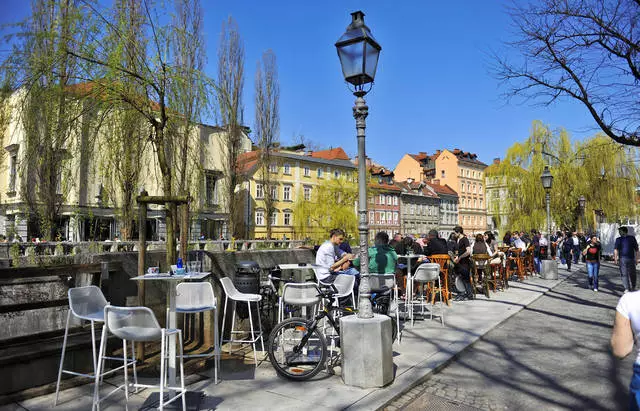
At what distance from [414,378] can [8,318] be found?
4.92m

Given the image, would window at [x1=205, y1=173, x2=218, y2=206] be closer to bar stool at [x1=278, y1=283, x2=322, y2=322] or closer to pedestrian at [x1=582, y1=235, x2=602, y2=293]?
bar stool at [x1=278, y1=283, x2=322, y2=322]

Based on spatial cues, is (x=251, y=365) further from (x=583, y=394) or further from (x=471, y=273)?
(x=471, y=273)

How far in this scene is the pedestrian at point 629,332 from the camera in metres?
2.46

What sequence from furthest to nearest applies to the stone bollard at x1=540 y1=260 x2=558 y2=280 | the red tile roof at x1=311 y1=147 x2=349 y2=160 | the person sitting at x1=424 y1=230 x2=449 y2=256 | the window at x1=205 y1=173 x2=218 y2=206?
the red tile roof at x1=311 y1=147 x2=349 y2=160, the stone bollard at x1=540 y1=260 x2=558 y2=280, the person sitting at x1=424 y1=230 x2=449 y2=256, the window at x1=205 y1=173 x2=218 y2=206

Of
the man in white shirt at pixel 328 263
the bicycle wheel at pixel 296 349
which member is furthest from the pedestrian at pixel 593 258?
the bicycle wheel at pixel 296 349

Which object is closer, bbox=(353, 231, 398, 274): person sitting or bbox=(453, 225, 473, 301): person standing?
bbox=(353, 231, 398, 274): person sitting

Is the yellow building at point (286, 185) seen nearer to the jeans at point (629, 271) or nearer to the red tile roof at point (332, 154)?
the red tile roof at point (332, 154)

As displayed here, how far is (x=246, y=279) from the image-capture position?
24.5ft

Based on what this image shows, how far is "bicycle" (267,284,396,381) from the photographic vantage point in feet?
17.2

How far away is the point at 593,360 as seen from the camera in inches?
240

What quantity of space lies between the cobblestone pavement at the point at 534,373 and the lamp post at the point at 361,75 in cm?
143

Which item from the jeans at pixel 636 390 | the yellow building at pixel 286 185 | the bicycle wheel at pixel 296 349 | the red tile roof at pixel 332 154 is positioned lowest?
the bicycle wheel at pixel 296 349

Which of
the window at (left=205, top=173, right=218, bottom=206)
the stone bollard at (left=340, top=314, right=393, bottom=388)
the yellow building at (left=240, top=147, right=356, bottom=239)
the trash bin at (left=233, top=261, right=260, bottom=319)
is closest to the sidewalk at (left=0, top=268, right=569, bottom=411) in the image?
the stone bollard at (left=340, top=314, right=393, bottom=388)

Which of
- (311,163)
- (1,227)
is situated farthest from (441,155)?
(1,227)
